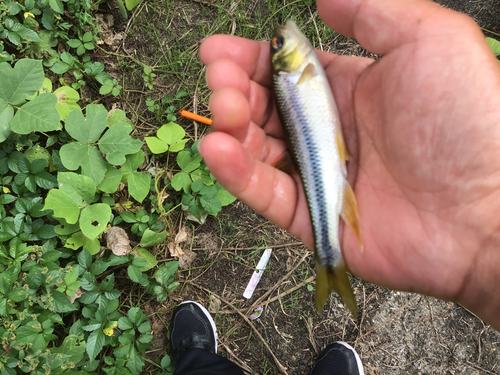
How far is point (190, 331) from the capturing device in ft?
12.8

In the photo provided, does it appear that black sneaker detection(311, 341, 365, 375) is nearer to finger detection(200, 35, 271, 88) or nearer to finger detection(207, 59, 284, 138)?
finger detection(207, 59, 284, 138)

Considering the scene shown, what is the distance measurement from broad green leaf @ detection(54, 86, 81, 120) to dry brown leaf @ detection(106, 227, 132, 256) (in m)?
1.33

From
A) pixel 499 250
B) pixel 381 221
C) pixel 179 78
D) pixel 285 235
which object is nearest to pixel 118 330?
pixel 285 235

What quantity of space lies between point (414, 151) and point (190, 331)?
3.17m

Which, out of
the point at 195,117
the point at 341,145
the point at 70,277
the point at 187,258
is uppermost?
the point at 341,145

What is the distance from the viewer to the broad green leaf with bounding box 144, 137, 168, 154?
3666 mm

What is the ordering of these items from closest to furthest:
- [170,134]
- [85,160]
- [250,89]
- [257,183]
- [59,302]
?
[257,183] → [250,89] → [59,302] → [85,160] → [170,134]

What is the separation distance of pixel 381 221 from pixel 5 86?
354 centimetres

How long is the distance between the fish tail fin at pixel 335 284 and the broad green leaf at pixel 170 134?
2.17 m

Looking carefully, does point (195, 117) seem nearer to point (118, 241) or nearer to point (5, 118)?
point (118, 241)

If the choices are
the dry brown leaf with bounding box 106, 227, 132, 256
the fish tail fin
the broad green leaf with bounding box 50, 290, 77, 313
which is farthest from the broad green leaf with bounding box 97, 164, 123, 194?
the fish tail fin

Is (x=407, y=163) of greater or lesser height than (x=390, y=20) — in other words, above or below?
below

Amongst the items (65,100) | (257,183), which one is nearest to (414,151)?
(257,183)

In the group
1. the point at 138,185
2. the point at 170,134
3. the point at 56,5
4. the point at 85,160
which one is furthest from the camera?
the point at 170,134
